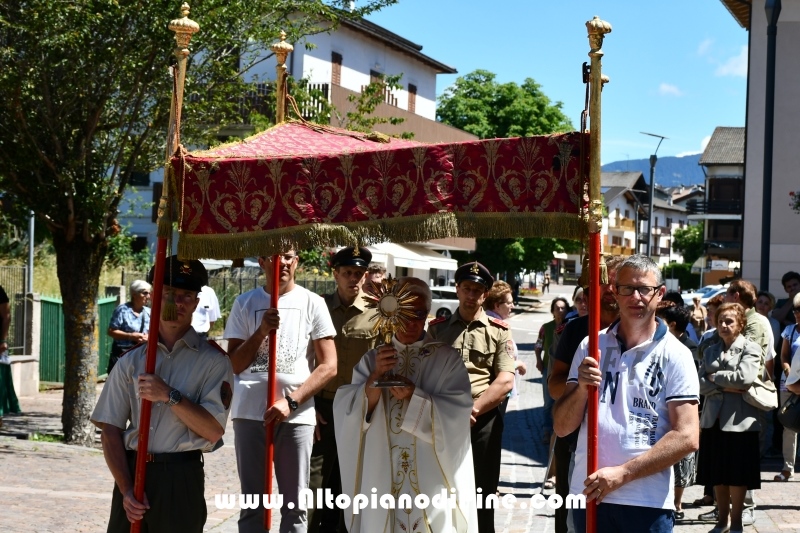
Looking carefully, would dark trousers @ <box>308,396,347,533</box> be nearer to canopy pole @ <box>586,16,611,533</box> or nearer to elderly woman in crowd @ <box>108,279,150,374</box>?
canopy pole @ <box>586,16,611,533</box>

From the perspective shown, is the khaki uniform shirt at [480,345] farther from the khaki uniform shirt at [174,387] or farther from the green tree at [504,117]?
the green tree at [504,117]

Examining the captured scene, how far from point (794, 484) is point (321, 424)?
642 cm

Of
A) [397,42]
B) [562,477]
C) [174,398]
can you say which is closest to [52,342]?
[562,477]

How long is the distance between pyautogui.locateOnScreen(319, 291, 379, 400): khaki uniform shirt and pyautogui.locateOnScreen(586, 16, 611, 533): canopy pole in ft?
9.49

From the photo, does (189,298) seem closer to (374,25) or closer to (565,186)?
(565,186)

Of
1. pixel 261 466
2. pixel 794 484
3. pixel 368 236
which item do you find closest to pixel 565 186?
pixel 368 236

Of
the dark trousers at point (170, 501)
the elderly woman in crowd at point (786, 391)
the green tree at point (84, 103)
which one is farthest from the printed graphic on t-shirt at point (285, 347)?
the elderly woman in crowd at point (786, 391)

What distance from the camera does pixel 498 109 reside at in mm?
60688

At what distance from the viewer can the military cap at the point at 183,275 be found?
5.64 metres

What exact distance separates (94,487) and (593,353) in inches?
263

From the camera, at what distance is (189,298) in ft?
18.7

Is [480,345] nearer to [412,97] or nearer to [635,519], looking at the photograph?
[635,519]

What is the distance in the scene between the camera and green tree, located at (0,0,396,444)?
12.0 metres

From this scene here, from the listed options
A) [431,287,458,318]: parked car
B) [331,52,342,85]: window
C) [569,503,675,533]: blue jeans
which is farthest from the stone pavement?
[331,52,342,85]: window
